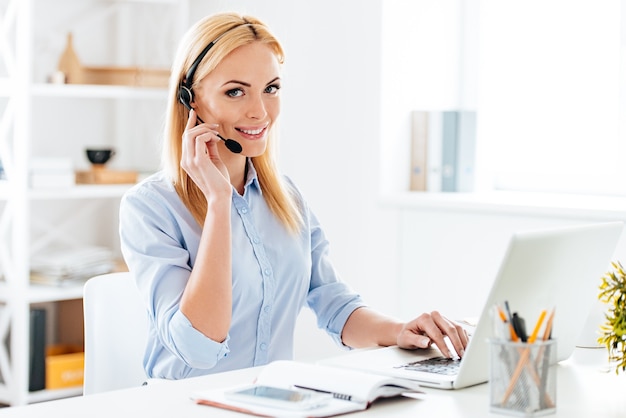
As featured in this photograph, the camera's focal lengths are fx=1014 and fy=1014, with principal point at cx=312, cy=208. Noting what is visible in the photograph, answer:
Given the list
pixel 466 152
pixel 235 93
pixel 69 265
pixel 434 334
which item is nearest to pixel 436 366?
pixel 434 334

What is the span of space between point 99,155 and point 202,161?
1868 mm

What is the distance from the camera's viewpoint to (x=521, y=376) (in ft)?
4.41

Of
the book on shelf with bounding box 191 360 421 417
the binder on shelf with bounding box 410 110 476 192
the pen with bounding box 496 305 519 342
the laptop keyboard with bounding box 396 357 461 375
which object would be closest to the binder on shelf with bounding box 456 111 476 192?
the binder on shelf with bounding box 410 110 476 192

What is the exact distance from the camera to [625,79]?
3133 mm

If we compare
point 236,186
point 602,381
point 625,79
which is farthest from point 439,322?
point 625,79

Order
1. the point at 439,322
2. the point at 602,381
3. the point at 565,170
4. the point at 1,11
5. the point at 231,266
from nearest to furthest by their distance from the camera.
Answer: the point at 602,381
the point at 439,322
the point at 231,266
the point at 565,170
the point at 1,11

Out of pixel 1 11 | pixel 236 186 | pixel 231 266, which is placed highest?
pixel 1 11

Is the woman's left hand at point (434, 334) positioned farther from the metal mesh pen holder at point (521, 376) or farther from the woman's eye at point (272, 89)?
the woman's eye at point (272, 89)

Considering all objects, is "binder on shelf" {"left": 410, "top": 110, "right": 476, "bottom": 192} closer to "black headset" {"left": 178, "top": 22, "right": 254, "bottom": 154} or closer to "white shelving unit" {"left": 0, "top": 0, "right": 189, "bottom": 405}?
"white shelving unit" {"left": 0, "top": 0, "right": 189, "bottom": 405}

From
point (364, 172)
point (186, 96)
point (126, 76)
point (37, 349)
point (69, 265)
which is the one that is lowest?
point (37, 349)

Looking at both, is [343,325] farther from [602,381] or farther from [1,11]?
[1,11]

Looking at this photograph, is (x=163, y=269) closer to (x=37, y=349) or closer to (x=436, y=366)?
Answer: (x=436, y=366)

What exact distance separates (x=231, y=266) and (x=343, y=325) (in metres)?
0.30

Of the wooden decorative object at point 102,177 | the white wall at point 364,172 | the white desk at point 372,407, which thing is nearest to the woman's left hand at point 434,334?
the white desk at point 372,407
